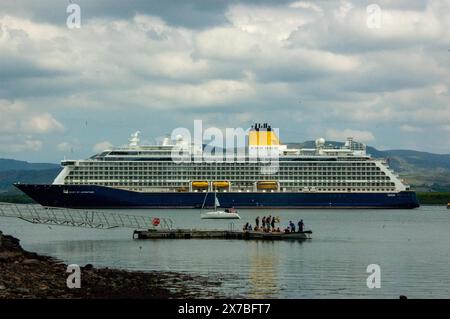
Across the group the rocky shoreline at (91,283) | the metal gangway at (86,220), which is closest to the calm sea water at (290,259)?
the metal gangway at (86,220)

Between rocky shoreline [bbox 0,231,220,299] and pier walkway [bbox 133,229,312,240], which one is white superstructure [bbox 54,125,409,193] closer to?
pier walkway [bbox 133,229,312,240]

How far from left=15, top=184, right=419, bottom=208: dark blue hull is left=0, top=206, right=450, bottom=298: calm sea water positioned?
5224cm

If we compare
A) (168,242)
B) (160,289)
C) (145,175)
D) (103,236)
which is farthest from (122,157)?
(160,289)

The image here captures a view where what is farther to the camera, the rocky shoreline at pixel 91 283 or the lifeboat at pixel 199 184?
the lifeboat at pixel 199 184

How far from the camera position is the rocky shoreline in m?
31.4

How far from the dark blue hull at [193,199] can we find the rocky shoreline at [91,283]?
279 feet

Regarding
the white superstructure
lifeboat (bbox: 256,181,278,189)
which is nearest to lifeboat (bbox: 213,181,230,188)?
the white superstructure

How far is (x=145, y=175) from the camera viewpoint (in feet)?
436

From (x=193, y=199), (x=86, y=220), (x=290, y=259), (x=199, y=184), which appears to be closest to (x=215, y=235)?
(x=86, y=220)

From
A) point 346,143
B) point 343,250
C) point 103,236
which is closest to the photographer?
point 343,250

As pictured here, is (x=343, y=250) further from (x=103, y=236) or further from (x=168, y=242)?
(x=103, y=236)

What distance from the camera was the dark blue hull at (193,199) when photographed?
418ft

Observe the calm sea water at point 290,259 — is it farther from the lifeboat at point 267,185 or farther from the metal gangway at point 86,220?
the lifeboat at point 267,185
